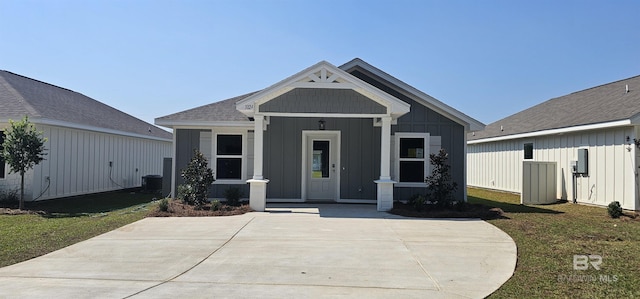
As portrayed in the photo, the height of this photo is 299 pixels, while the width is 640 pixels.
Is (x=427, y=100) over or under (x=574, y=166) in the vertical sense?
over

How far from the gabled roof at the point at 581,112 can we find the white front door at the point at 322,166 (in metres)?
7.88

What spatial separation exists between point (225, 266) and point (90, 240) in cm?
325

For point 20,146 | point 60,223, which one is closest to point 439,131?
point 60,223

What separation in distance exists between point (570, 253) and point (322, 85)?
684 cm

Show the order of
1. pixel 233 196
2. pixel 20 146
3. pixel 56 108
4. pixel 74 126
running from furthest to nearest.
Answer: pixel 56 108 → pixel 74 126 → pixel 233 196 → pixel 20 146

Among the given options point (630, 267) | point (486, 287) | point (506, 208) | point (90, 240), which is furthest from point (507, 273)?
point (506, 208)

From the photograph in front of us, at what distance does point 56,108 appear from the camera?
1481cm

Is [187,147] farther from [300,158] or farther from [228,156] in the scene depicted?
[300,158]

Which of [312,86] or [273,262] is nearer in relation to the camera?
[273,262]

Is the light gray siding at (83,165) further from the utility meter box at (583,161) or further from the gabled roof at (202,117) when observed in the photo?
the utility meter box at (583,161)

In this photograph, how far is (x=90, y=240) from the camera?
7582 mm

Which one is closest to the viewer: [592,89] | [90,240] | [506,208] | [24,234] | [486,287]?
[486,287]

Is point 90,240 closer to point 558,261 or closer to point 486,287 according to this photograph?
point 486,287

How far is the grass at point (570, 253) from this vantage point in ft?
16.4
